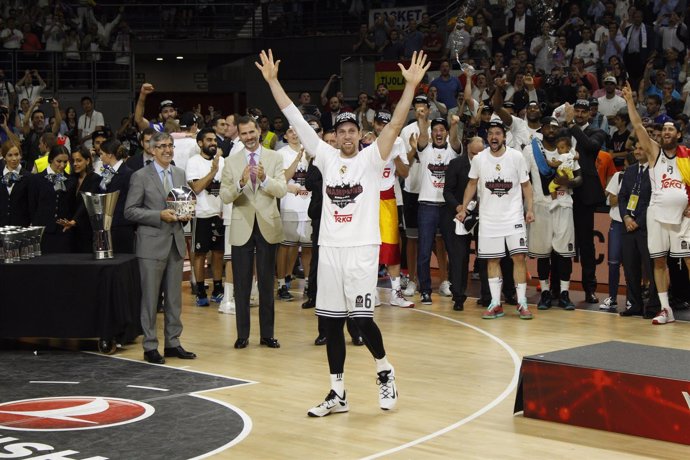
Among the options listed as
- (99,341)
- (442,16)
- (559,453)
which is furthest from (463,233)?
(442,16)

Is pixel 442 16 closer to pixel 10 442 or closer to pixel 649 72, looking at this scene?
pixel 649 72

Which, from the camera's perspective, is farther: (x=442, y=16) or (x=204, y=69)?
(x=204, y=69)

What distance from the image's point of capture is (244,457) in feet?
22.6

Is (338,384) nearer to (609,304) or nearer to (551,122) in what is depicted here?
(609,304)

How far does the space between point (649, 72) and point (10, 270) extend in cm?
1106

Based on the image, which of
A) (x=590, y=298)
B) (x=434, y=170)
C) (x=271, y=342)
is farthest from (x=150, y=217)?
(x=590, y=298)

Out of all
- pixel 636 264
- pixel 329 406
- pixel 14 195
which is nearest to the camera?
pixel 329 406

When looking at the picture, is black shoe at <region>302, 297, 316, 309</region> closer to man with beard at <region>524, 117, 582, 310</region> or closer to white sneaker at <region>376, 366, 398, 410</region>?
man with beard at <region>524, 117, 582, 310</region>

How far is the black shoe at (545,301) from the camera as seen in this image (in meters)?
13.0

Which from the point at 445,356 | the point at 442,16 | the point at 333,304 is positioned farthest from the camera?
the point at 442,16

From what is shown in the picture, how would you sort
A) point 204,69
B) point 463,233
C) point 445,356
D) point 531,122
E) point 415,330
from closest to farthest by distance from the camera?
point 445,356 → point 415,330 → point 463,233 → point 531,122 → point 204,69

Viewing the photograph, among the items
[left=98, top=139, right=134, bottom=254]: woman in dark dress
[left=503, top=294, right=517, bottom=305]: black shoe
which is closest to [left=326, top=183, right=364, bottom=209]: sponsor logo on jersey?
[left=98, top=139, right=134, bottom=254]: woman in dark dress

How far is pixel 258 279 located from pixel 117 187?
5.86ft

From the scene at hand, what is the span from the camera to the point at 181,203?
9.69 metres
